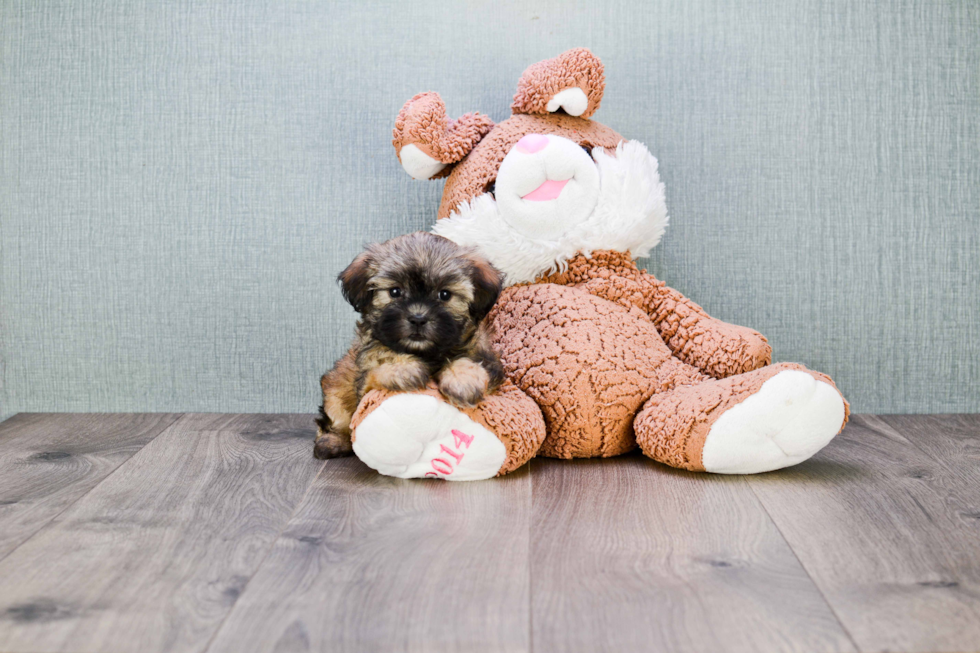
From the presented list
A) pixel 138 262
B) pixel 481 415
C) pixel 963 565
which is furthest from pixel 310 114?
pixel 963 565

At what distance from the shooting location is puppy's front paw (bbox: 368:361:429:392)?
4.92 feet

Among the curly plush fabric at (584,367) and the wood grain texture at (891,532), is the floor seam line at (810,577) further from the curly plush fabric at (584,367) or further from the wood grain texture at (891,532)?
the curly plush fabric at (584,367)

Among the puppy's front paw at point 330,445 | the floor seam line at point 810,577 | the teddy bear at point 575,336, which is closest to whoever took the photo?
the floor seam line at point 810,577

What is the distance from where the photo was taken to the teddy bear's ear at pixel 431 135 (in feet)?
6.06

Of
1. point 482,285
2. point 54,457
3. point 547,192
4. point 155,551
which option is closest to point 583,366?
point 482,285

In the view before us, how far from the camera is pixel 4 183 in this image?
2.21m

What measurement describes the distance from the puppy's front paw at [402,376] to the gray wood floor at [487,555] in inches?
8.6

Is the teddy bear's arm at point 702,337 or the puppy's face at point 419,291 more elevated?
the puppy's face at point 419,291

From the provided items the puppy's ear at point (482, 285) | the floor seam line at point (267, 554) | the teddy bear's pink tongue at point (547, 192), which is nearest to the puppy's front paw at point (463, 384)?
the puppy's ear at point (482, 285)

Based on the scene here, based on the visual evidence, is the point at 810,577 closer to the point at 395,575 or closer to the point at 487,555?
the point at 487,555

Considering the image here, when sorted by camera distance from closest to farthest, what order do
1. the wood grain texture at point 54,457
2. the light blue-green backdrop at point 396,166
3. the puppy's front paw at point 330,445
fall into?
the wood grain texture at point 54,457 → the puppy's front paw at point 330,445 → the light blue-green backdrop at point 396,166

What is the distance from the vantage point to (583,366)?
67.3 inches

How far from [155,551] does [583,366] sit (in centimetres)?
93

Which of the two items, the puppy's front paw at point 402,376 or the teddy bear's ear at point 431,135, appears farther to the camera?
the teddy bear's ear at point 431,135
